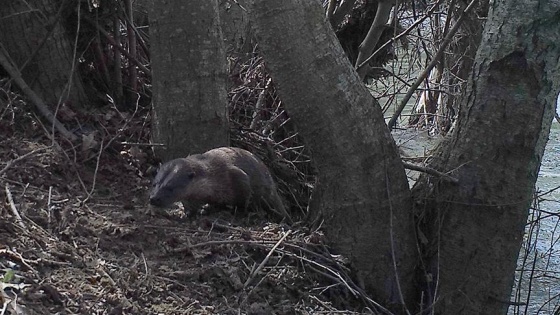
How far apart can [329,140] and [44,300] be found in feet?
6.31

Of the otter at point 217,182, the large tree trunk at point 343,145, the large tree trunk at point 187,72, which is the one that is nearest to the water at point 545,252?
the large tree trunk at point 343,145

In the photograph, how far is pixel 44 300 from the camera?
4188 millimetres

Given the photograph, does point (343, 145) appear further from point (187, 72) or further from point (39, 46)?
point (39, 46)

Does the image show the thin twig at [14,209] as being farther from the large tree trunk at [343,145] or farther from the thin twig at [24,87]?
the large tree trunk at [343,145]

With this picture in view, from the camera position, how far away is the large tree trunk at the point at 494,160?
5109mm

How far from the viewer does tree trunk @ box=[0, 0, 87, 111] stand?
6.77 meters

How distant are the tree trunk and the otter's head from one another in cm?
151

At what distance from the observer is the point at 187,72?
20.0ft

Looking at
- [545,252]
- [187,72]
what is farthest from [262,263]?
[545,252]

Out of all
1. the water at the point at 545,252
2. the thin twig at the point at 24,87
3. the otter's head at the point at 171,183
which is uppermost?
the thin twig at the point at 24,87

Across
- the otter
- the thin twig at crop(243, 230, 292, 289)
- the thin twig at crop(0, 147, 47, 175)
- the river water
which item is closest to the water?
the river water

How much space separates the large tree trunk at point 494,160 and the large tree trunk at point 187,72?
164cm

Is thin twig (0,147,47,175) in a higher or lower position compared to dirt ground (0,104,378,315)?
higher

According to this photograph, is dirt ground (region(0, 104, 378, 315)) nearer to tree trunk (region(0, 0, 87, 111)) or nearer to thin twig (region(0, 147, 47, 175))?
thin twig (region(0, 147, 47, 175))
